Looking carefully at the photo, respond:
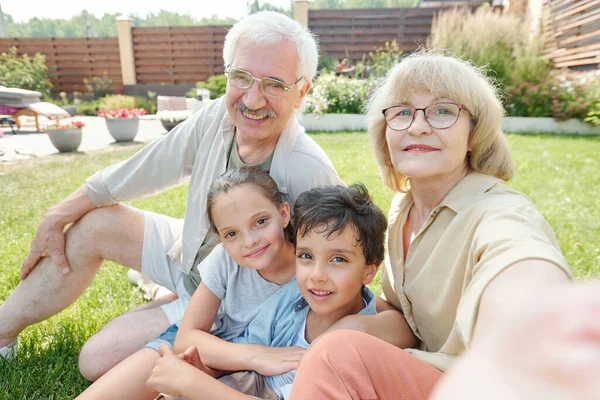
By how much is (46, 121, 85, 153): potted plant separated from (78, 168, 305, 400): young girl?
24.7 feet

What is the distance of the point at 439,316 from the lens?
154 cm

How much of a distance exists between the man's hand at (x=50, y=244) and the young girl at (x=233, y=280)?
26.7 inches

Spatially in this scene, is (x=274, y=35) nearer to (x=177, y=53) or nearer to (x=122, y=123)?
(x=122, y=123)

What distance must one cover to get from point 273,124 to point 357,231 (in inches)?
26.6

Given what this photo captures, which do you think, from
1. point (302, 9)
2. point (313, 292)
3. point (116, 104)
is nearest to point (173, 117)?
point (116, 104)

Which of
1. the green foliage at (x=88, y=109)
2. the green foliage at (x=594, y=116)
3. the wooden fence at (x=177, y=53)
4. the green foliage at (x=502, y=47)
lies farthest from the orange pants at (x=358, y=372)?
the wooden fence at (x=177, y=53)

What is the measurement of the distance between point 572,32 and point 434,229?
1112cm

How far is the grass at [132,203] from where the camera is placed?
2213 mm

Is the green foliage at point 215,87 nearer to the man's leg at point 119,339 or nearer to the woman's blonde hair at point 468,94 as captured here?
the man's leg at point 119,339

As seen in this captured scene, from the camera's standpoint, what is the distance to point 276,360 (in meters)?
1.68

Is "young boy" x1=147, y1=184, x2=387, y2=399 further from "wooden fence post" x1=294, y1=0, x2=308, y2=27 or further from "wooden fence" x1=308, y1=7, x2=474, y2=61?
"wooden fence post" x1=294, y1=0, x2=308, y2=27

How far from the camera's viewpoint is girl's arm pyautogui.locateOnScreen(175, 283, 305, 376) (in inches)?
65.9

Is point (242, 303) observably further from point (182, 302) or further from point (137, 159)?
point (137, 159)

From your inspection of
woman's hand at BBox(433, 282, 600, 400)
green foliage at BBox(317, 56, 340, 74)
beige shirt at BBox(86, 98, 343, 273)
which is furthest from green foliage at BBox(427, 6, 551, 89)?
woman's hand at BBox(433, 282, 600, 400)
